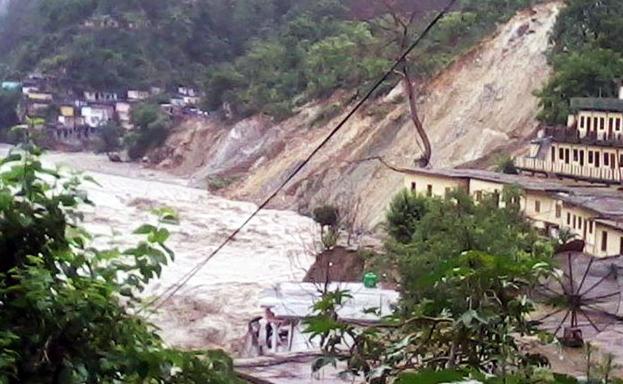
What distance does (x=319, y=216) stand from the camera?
19219 millimetres

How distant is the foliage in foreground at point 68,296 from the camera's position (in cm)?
216

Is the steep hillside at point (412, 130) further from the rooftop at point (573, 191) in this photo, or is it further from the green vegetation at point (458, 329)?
the green vegetation at point (458, 329)

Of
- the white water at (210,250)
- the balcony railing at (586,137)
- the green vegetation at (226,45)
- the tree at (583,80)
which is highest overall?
the green vegetation at (226,45)

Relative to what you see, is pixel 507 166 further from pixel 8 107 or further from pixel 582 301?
pixel 8 107

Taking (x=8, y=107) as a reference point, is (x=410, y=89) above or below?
below

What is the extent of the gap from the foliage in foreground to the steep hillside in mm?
21096

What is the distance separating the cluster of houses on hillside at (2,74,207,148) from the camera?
42844 millimetres

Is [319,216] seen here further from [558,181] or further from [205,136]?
[205,136]

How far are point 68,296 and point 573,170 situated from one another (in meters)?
16.8

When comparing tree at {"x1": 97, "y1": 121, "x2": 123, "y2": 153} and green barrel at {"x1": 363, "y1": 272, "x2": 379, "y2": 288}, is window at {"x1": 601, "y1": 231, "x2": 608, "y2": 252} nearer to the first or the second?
green barrel at {"x1": 363, "y1": 272, "x2": 379, "y2": 288}

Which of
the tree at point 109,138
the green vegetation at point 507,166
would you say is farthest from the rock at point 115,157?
the green vegetation at point 507,166

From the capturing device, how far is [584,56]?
71.9ft

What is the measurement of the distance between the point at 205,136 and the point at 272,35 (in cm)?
830

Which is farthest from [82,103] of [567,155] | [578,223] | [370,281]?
[370,281]
